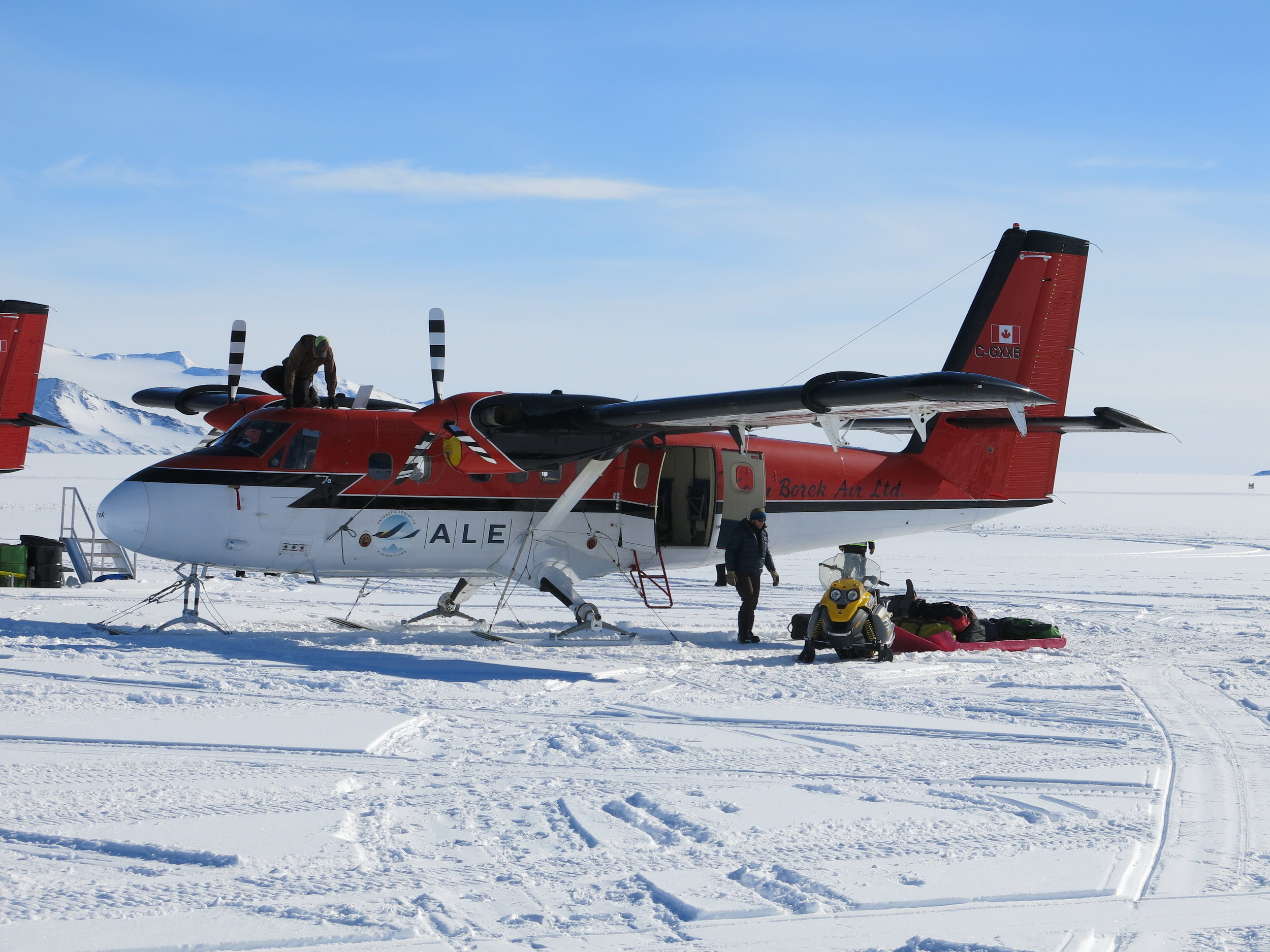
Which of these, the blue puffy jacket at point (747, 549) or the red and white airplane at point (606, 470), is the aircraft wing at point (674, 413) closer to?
the red and white airplane at point (606, 470)

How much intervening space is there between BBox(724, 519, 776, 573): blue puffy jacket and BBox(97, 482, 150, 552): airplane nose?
6.17 m

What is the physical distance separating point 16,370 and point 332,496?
13754 millimetres

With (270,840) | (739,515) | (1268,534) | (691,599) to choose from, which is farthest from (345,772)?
(1268,534)

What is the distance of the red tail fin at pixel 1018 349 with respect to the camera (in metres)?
14.7

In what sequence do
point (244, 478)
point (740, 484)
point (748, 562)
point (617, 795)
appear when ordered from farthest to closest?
point (740, 484) < point (748, 562) < point (244, 478) < point (617, 795)

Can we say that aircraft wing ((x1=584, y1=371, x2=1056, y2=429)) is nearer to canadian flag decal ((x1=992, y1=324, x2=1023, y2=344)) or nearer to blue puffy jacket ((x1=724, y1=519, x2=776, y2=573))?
blue puffy jacket ((x1=724, y1=519, x2=776, y2=573))

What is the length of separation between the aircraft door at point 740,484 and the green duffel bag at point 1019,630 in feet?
10.1

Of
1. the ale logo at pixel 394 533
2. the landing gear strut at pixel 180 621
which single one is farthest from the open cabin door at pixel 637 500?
the landing gear strut at pixel 180 621

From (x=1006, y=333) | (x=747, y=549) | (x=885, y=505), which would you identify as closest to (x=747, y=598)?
(x=747, y=549)

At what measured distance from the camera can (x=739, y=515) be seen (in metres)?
13.8

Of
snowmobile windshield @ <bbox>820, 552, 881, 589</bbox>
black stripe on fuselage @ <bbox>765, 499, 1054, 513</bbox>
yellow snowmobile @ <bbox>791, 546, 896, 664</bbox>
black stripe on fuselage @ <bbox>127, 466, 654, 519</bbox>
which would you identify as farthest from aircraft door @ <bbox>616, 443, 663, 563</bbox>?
yellow snowmobile @ <bbox>791, 546, 896, 664</bbox>

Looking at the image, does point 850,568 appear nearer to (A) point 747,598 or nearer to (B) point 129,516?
(A) point 747,598

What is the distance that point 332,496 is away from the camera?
1185cm

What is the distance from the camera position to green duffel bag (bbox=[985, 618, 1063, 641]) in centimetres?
1270
